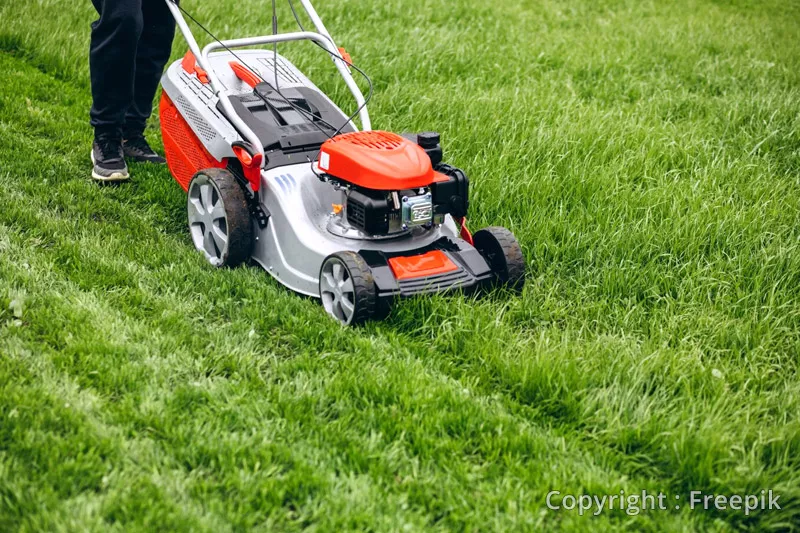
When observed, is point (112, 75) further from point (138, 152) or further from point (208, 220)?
point (208, 220)

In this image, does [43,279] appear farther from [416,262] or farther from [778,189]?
[778,189]

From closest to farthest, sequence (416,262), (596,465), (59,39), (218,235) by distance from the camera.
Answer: (596,465) < (416,262) < (218,235) < (59,39)

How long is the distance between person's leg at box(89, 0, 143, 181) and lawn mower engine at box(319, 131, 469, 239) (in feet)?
4.27

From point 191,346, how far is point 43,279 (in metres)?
0.75

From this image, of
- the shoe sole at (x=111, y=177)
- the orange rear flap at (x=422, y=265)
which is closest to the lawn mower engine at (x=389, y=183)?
the orange rear flap at (x=422, y=265)

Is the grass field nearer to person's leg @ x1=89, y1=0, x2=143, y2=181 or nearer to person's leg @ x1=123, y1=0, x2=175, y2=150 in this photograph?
person's leg @ x1=89, y1=0, x2=143, y2=181

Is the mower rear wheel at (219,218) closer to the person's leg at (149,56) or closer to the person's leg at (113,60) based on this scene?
the person's leg at (113,60)

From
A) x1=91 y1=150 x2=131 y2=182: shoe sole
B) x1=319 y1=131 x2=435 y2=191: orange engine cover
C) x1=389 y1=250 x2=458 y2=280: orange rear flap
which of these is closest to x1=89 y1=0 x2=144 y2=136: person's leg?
x1=91 y1=150 x2=131 y2=182: shoe sole

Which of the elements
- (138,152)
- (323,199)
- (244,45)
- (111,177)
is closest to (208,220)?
(323,199)

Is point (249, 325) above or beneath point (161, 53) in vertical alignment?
beneath

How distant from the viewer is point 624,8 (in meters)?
7.84

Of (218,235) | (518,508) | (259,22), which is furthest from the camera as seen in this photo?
(259,22)

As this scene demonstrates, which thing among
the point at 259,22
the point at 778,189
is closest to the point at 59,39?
the point at 259,22

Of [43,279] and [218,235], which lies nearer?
[43,279]
